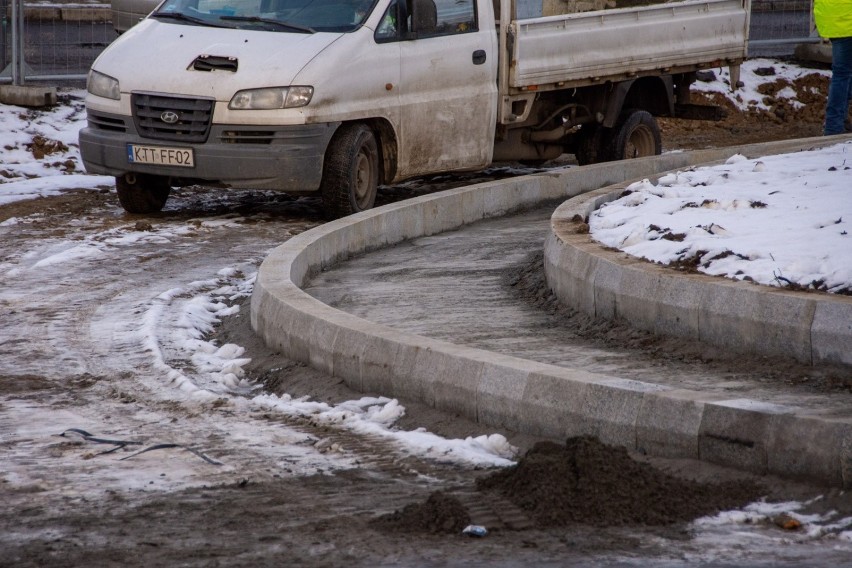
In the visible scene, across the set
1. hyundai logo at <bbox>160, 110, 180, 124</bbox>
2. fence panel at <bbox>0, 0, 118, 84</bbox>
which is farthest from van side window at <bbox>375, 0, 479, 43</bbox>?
fence panel at <bbox>0, 0, 118, 84</bbox>

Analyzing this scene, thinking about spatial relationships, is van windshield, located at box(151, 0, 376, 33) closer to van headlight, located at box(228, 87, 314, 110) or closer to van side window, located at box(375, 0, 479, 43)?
van side window, located at box(375, 0, 479, 43)

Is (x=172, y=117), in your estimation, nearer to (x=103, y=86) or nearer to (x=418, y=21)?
(x=103, y=86)

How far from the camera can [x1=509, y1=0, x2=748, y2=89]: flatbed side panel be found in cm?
1180

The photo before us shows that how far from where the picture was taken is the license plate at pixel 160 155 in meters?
9.95

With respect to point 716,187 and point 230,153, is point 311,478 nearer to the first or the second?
point 716,187

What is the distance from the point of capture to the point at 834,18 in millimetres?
13562

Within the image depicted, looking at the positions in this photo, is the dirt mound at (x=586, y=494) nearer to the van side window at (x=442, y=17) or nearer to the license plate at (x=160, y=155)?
the license plate at (x=160, y=155)

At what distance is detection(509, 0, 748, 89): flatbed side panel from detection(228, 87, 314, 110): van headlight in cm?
248

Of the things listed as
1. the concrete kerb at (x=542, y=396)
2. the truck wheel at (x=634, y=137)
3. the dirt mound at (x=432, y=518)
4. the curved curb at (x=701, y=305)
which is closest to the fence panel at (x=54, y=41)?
the truck wheel at (x=634, y=137)

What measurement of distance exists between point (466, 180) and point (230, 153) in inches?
148

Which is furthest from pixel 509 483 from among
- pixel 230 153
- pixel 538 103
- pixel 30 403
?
pixel 538 103

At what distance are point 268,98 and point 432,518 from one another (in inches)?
246

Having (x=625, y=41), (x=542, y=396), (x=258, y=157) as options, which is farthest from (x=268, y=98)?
(x=542, y=396)

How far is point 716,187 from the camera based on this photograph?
8320mm
